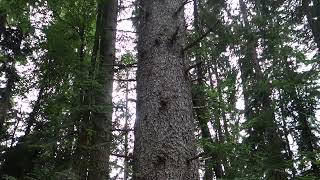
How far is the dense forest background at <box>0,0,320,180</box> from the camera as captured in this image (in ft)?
18.1

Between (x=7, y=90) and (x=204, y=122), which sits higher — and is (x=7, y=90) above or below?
above

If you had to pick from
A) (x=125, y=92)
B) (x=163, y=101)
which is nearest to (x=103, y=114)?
(x=125, y=92)

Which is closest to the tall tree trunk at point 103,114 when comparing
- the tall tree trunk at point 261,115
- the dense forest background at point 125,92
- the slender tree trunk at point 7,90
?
the dense forest background at point 125,92

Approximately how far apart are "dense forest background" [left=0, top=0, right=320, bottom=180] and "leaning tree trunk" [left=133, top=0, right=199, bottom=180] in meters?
0.04

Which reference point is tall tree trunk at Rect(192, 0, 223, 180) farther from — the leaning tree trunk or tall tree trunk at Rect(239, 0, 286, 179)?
the leaning tree trunk

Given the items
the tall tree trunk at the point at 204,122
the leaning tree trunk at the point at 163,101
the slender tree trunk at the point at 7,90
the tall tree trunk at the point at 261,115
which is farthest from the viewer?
the slender tree trunk at the point at 7,90

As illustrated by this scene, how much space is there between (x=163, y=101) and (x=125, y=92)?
3.35 metres

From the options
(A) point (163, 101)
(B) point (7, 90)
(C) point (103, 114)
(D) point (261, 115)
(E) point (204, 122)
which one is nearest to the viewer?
(A) point (163, 101)

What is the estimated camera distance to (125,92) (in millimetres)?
6902

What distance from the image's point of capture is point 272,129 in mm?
11992

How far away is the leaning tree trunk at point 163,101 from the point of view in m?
3.27

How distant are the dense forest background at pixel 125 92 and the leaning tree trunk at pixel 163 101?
1.5 inches

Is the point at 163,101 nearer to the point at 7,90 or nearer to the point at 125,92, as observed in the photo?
the point at 125,92

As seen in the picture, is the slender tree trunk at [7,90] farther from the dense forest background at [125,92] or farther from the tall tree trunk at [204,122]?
the tall tree trunk at [204,122]
